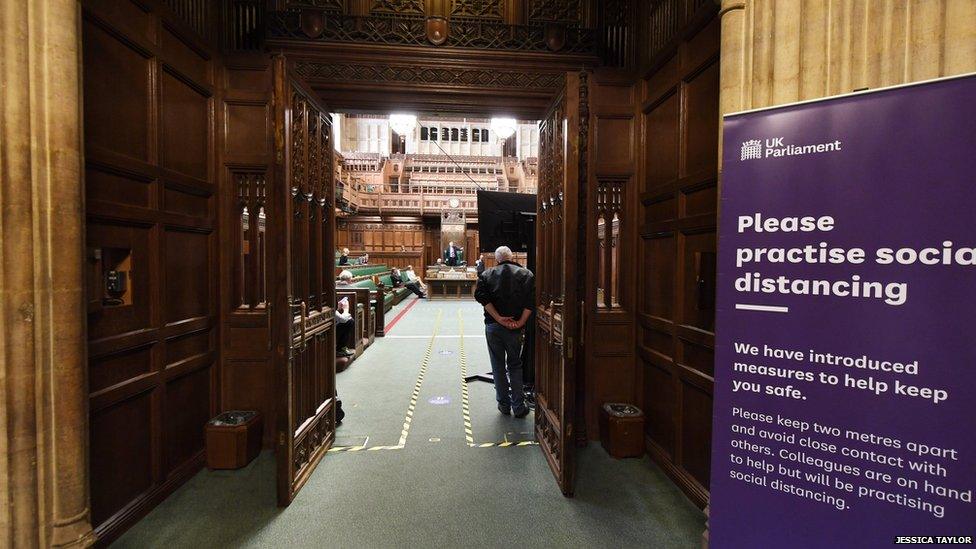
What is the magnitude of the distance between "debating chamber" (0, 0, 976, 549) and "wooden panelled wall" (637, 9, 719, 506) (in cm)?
3

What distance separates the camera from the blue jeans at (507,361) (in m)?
3.67

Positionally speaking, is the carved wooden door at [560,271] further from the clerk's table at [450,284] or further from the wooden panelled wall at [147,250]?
the clerk's table at [450,284]

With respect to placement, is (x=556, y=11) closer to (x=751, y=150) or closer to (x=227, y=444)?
(x=751, y=150)

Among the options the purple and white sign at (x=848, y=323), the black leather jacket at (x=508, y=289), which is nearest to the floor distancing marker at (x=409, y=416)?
the black leather jacket at (x=508, y=289)

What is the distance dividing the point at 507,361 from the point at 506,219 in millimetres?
1545

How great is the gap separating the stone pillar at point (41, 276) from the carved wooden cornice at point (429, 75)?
4.78 feet

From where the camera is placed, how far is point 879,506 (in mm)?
1135

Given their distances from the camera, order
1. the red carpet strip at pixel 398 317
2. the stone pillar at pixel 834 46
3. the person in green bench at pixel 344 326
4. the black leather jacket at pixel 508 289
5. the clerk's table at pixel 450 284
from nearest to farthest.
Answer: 1. the stone pillar at pixel 834 46
2. the black leather jacket at pixel 508 289
3. the person in green bench at pixel 344 326
4. the red carpet strip at pixel 398 317
5. the clerk's table at pixel 450 284

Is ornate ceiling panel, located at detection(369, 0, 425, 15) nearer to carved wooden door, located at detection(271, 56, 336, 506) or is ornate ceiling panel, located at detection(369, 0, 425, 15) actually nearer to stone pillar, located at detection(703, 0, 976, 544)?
carved wooden door, located at detection(271, 56, 336, 506)

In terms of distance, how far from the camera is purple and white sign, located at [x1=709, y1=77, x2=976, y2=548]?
106 cm

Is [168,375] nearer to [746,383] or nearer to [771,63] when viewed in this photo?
[746,383]

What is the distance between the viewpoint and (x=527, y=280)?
3582 millimetres

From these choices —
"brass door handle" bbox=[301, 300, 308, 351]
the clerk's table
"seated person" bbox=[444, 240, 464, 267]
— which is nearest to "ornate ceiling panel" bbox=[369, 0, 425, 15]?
"brass door handle" bbox=[301, 300, 308, 351]

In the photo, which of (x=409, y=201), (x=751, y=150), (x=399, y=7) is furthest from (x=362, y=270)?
(x=751, y=150)
